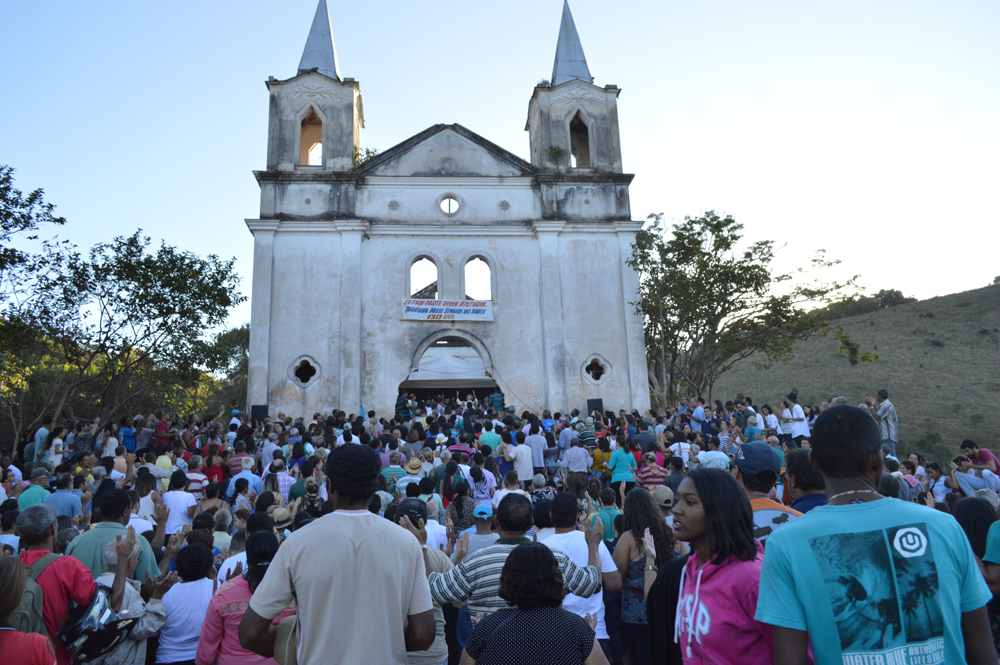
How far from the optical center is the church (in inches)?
802

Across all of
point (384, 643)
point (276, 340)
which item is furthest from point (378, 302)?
point (384, 643)

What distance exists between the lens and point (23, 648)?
3.15 meters

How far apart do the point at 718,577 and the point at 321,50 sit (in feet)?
80.0

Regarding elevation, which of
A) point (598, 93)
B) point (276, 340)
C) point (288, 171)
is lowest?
point (276, 340)

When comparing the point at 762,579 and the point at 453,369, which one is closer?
the point at 762,579

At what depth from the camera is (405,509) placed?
212 inches

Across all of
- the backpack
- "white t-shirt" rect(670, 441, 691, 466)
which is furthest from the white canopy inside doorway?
the backpack

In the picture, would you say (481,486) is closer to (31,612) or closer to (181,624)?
(181,624)

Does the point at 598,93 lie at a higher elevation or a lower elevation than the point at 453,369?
higher

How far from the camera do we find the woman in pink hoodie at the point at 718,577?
270 centimetres

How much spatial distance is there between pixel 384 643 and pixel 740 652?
1.53 meters

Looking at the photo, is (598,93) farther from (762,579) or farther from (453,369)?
(762,579)

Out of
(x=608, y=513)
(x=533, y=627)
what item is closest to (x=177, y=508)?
(x=608, y=513)

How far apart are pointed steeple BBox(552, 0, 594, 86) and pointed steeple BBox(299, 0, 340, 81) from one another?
7748 millimetres
